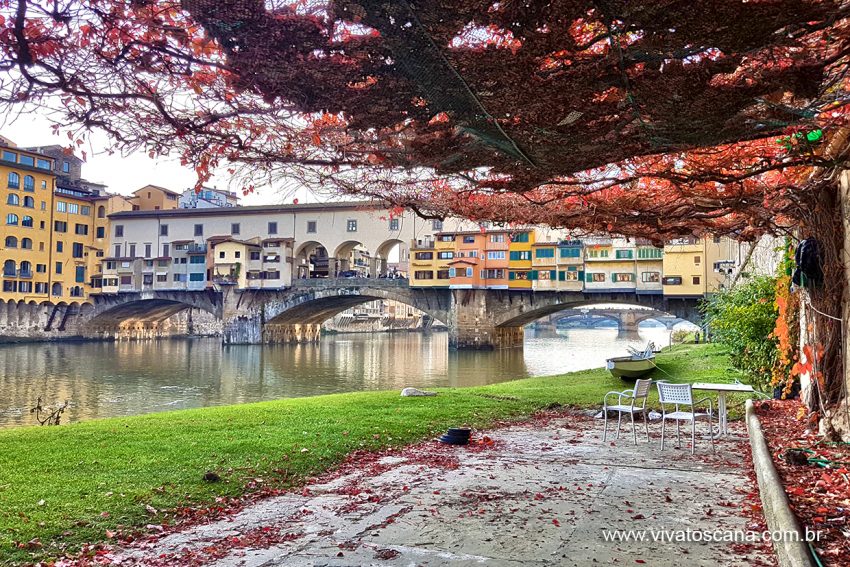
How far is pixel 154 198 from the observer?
66000 mm

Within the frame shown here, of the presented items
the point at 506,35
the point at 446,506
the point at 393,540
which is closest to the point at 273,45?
the point at 506,35

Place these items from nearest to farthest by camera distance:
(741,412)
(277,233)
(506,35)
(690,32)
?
(690,32), (506,35), (741,412), (277,233)

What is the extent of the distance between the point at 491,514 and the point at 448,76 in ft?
10.6

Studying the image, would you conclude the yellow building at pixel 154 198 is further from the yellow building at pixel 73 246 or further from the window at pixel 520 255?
the window at pixel 520 255

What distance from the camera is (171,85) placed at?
4.47 metres

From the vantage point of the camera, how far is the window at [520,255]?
1822 inches

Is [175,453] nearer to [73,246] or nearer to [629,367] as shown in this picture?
[629,367]

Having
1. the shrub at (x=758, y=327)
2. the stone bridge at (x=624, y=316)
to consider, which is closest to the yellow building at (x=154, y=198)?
the stone bridge at (x=624, y=316)

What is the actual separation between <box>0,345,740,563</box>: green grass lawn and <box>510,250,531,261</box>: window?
1339 inches

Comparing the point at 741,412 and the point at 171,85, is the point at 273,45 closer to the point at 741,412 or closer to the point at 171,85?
the point at 171,85

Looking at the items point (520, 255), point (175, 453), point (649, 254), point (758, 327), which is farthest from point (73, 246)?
point (758, 327)

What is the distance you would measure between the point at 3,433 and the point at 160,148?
608 cm

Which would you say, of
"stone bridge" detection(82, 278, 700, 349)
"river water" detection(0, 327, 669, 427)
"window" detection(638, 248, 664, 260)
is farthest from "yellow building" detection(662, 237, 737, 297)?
"river water" detection(0, 327, 669, 427)

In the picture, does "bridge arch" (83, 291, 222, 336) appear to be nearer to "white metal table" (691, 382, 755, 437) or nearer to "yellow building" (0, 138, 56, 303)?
"yellow building" (0, 138, 56, 303)
